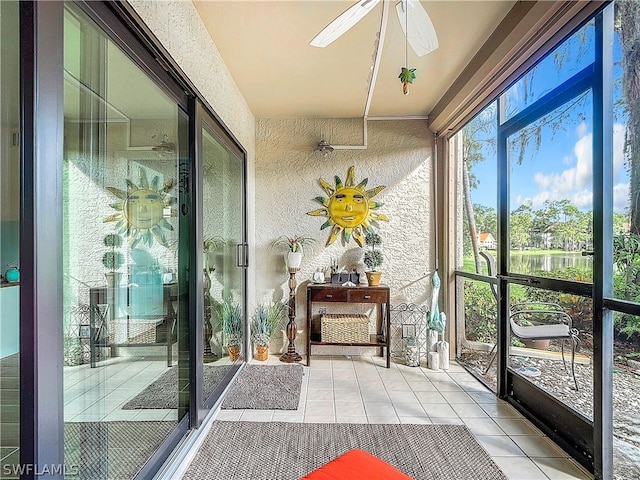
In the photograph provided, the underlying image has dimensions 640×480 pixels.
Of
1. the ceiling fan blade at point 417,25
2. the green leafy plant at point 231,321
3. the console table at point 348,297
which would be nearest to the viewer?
the ceiling fan blade at point 417,25

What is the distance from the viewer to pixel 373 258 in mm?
4199

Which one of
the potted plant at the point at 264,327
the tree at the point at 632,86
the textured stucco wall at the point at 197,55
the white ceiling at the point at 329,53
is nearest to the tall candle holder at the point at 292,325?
the potted plant at the point at 264,327

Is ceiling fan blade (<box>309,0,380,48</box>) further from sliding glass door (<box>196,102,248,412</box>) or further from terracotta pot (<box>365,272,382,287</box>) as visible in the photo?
terracotta pot (<box>365,272,382,287</box>)

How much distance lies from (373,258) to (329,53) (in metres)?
2.17

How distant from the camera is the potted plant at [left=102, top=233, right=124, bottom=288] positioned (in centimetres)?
150

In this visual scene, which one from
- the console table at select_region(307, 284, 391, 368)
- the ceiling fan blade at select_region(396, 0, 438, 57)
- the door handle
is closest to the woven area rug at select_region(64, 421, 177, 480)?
the door handle

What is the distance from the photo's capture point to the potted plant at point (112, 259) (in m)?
1.50

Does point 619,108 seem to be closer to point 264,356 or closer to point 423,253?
point 423,253

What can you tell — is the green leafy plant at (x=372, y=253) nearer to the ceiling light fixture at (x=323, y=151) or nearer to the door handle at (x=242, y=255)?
the ceiling light fixture at (x=323, y=151)

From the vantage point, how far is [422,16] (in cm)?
190

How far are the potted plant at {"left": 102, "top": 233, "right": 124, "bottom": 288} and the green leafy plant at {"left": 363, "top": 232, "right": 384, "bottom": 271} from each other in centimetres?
295

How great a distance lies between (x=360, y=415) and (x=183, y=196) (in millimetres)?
1979

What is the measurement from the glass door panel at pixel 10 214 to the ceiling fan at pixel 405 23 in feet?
4.43

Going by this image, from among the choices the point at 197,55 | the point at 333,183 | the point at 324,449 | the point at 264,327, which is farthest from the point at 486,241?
the point at 197,55
